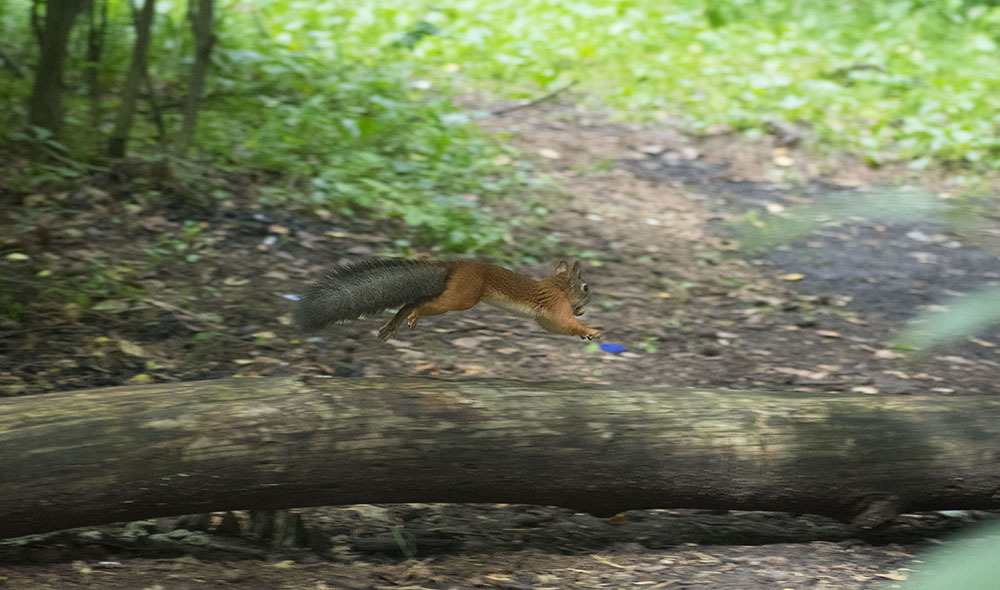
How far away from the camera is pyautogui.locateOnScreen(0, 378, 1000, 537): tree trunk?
288 centimetres

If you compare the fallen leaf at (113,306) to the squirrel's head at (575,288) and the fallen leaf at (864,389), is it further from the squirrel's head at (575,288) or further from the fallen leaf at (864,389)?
the fallen leaf at (864,389)

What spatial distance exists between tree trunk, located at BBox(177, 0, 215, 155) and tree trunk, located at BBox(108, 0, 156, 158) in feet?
0.84

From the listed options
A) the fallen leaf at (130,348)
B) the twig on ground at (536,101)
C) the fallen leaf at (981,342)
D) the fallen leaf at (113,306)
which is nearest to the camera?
the fallen leaf at (130,348)

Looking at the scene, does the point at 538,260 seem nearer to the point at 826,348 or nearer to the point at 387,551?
the point at 826,348

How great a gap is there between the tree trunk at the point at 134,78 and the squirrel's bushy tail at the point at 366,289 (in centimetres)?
320

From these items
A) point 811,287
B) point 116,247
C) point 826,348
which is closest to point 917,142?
point 811,287

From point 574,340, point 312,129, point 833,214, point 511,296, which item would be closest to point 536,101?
point 312,129

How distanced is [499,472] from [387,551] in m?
0.49

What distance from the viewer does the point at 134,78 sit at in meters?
5.70

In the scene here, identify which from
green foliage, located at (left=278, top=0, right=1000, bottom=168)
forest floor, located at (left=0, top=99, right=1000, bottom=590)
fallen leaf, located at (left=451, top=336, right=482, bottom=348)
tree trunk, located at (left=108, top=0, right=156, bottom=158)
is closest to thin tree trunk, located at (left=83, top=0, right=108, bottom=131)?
tree trunk, located at (left=108, top=0, right=156, bottom=158)

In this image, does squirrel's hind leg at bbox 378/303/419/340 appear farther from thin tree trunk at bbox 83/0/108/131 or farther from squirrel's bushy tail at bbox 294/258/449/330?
thin tree trunk at bbox 83/0/108/131

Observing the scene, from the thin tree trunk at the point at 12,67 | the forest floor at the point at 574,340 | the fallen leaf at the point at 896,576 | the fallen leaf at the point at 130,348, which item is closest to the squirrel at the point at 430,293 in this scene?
the forest floor at the point at 574,340

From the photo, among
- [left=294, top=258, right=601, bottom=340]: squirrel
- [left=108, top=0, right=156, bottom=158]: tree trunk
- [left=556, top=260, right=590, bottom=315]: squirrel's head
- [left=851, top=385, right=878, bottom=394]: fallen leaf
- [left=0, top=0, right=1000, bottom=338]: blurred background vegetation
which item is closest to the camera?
[left=294, top=258, right=601, bottom=340]: squirrel

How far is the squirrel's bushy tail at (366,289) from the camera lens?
295 cm
